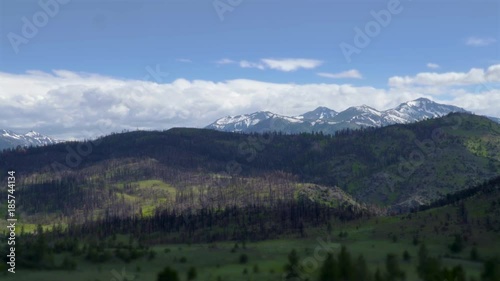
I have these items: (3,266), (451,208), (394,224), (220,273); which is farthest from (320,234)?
(3,266)

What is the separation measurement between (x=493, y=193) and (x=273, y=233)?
3217 inches

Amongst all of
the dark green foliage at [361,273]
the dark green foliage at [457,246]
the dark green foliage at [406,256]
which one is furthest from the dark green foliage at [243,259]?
the dark green foliage at [457,246]

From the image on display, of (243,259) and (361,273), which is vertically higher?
(361,273)

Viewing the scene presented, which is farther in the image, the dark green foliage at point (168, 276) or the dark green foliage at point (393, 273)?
the dark green foliage at point (393, 273)

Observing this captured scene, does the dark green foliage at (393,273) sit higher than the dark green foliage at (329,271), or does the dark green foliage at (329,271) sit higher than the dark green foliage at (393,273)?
the dark green foliage at (329,271)

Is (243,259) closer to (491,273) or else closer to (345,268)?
(345,268)

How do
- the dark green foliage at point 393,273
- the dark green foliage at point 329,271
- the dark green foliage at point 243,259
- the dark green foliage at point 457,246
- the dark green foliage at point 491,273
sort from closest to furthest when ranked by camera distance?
the dark green foliage at point 329,271 < the dark green foliage at point 491,273 < the dark green foliage at point 393,273 < the dark green foliage at point 243,259 < the dark green foliage at point 457,246

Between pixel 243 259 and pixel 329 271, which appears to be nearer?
pixel 329 271

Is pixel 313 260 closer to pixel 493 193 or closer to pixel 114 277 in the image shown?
pixel 114 277

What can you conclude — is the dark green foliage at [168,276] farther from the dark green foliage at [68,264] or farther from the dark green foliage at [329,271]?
the dark green foliage at [68,264]

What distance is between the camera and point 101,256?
9662cm

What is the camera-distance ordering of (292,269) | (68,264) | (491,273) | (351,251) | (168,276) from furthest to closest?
(351,251)
(68,264)
(292,269)
(491,273)
(168,276)

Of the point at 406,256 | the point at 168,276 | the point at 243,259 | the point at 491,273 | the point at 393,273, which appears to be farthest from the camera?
the point at 243,259

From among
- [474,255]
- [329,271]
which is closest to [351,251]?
[474,255]
